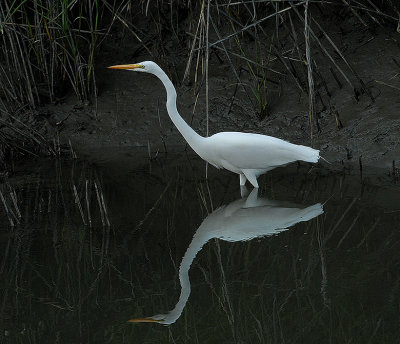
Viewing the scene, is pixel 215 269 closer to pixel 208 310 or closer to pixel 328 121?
pixel 208 310

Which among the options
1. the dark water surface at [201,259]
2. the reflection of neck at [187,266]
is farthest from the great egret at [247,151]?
the reflection of neck at [187,266]

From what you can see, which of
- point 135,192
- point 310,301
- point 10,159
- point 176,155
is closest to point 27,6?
point 10,159

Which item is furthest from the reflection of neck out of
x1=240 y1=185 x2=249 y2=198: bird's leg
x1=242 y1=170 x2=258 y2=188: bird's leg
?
x1=242 y1=170 x2=258 y2=188: bird's leg

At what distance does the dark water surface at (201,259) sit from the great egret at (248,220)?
12 mm

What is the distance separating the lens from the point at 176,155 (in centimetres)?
659

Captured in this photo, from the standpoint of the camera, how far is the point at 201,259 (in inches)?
161

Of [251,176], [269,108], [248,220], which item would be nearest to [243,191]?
[251,176]

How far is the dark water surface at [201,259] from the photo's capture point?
126 inches

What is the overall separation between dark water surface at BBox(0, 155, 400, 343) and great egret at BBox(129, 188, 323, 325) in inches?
0.5

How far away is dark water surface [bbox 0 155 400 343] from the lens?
3.21m

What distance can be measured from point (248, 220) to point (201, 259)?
81cm

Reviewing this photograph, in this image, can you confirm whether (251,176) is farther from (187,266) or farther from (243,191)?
(187,266)

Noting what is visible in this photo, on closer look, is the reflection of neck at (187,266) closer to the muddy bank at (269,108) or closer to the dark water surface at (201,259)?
the dark water surface at (201,259)

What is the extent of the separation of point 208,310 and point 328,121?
136 inches
